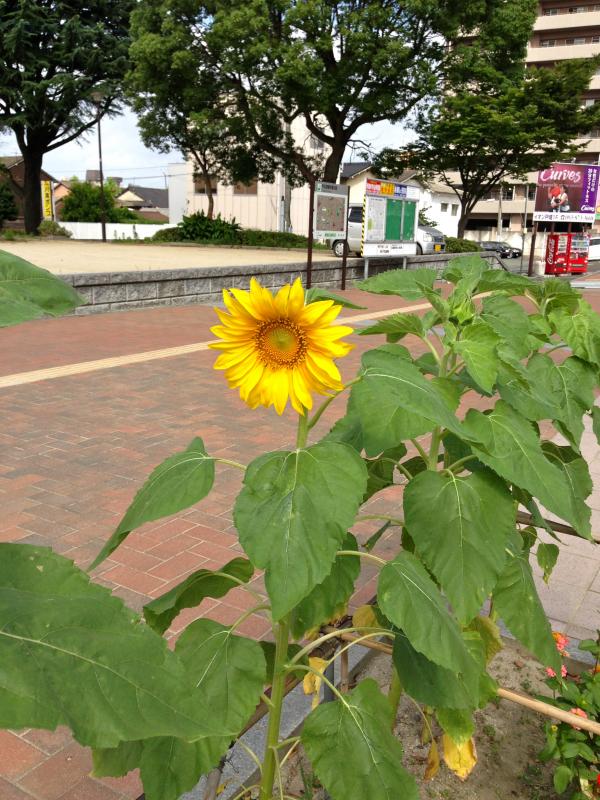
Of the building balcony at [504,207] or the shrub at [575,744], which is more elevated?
the building balcony at [504,207]

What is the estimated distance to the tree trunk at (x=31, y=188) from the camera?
133 ft

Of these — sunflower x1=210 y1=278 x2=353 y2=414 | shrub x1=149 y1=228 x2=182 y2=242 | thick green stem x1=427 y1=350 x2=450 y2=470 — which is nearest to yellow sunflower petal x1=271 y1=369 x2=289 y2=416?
sunflower x1=210 y1=278 x2=353 y2=414

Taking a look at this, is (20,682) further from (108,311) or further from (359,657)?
(108,311)

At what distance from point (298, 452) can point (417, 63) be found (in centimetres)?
2947

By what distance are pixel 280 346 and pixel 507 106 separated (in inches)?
1261

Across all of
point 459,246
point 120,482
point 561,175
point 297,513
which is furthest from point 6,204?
point 297,513

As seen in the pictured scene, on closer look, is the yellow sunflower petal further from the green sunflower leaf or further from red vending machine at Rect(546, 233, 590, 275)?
red vending machine at Rect(546, 233, 590, 275)

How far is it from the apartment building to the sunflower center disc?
67049 mm

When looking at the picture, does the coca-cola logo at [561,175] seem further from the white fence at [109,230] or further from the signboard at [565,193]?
the white fence at [109,230]

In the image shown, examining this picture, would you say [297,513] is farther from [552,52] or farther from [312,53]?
[552,52]

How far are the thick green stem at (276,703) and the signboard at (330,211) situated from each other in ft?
56.0

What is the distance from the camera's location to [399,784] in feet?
4.61

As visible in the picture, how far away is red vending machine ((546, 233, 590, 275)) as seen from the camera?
94.3 ft

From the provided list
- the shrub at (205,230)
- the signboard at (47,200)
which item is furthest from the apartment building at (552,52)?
the signboard at (47,200)
